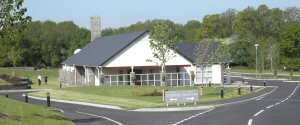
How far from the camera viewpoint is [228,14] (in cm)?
11931

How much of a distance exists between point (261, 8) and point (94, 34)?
5137 centimetres

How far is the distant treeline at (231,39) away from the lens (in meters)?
84.1

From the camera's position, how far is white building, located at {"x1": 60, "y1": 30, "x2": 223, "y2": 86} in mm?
49000

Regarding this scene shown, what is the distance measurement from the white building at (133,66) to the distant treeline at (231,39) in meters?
31.2

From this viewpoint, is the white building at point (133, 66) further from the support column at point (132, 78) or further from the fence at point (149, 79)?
the support column at point (132, 78)

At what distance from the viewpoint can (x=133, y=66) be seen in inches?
1945

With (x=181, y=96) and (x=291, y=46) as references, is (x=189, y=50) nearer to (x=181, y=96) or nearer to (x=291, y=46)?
(x=291, y=46)

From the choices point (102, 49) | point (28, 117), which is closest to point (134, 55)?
point (102, 49)

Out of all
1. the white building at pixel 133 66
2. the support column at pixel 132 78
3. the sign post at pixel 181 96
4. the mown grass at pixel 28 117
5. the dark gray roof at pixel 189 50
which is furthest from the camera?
the dark gray roof at pixel 189 50

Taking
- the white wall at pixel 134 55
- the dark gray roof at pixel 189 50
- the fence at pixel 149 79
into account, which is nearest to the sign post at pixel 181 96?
the white wall at pixel 134 55

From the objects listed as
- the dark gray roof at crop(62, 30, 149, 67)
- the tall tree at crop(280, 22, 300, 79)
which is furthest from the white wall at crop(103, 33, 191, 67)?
the tall tree at crop(280, 22, 300, 79)

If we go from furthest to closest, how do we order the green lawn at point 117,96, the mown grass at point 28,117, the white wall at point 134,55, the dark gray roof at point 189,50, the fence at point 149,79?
the dark gray roof at point 189,50 < the fence at point 149,79 < the white wall at point 134,55 < the green lawn at point 117,96 < the mown grass at point 28,117

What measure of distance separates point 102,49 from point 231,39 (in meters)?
47.6

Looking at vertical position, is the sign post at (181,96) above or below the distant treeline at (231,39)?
below
